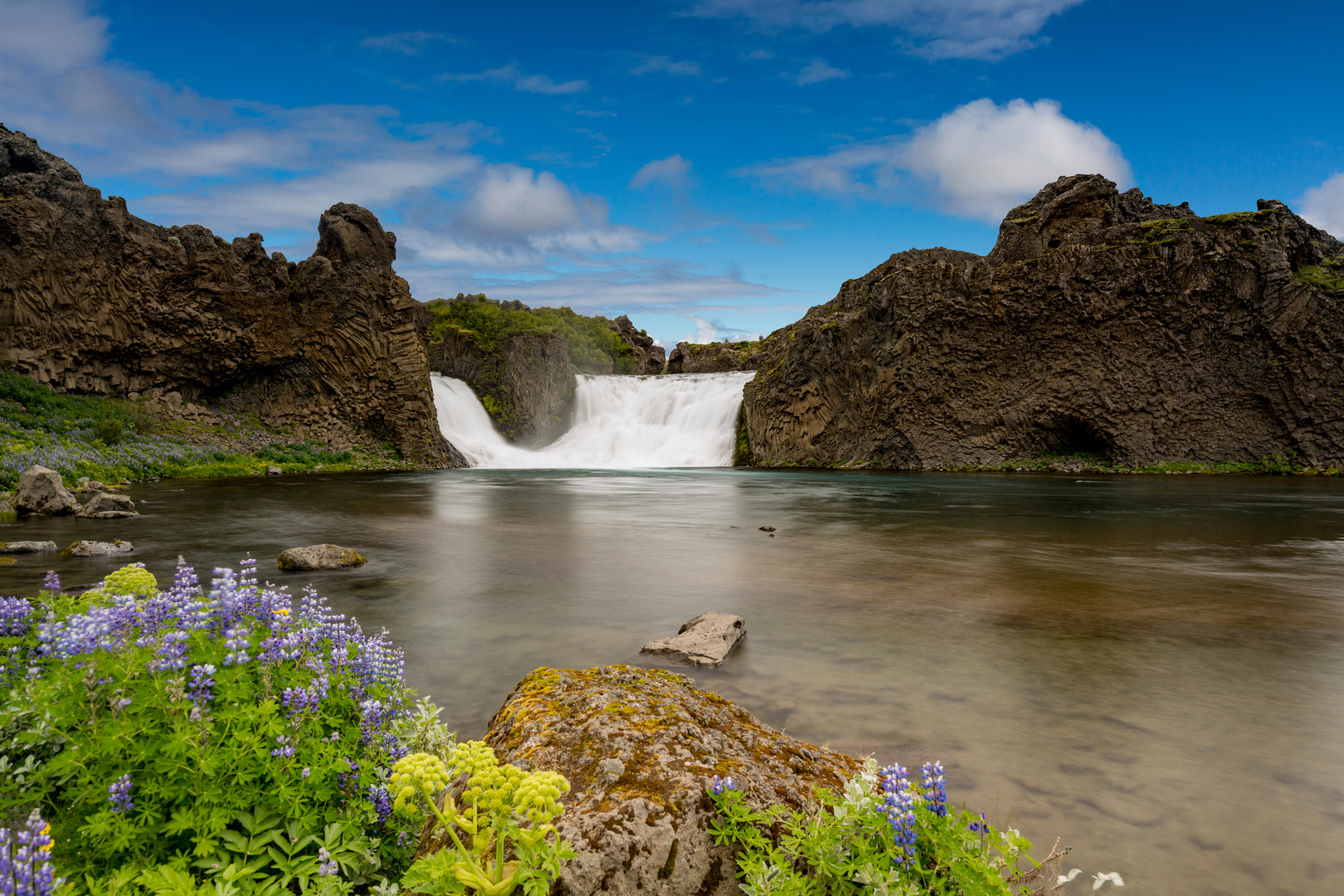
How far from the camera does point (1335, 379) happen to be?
116 feet

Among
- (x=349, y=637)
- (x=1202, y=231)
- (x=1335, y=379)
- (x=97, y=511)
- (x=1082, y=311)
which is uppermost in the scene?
(x=1202, y=231)

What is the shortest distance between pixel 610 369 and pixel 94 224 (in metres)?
51.1

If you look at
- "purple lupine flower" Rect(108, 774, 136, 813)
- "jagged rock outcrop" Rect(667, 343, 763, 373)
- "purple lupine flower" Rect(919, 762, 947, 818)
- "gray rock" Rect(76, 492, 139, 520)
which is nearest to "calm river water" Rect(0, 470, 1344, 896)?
"gray rock" Rect(76, 492, 139, 520)

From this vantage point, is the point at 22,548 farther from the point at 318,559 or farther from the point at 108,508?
the point at 108,508

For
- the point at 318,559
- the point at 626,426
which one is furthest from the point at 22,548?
the point at 626,426

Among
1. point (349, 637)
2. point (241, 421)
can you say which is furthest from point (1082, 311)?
point (241, 421)

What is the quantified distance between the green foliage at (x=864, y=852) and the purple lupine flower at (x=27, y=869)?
1.96 m

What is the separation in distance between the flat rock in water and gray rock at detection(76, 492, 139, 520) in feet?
28.0

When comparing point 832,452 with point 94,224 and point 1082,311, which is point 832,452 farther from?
point 94,224

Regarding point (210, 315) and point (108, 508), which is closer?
point (108, 508)

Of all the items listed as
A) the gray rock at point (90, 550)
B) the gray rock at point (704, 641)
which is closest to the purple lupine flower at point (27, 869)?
the gray rock at point (704, 641)

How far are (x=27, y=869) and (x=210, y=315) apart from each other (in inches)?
1747

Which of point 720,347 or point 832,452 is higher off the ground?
point 720,347

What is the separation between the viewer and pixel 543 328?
2357 inches
